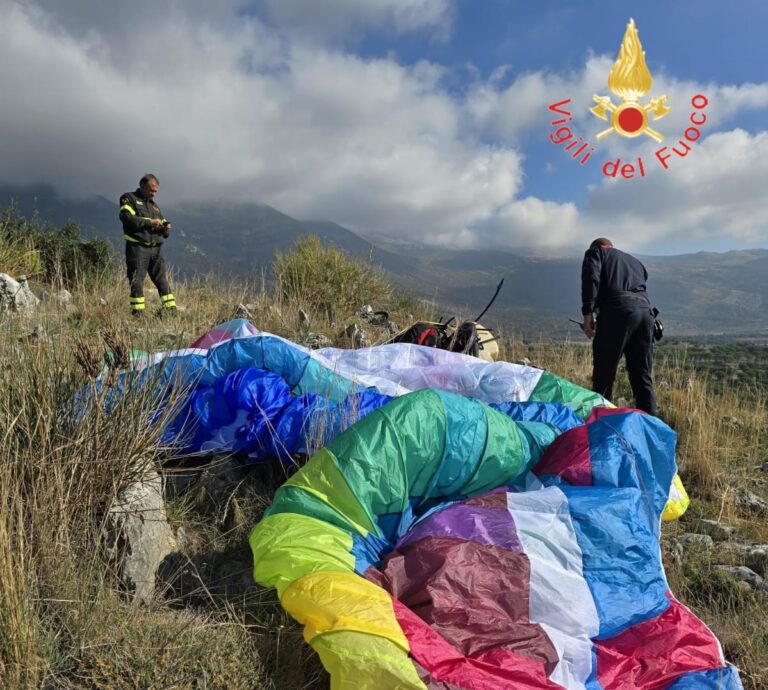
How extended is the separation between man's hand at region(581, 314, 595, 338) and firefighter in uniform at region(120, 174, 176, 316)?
4.48 m

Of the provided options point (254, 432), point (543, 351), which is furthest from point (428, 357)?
point (543, 351)

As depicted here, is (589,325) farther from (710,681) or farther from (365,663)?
(365,663)

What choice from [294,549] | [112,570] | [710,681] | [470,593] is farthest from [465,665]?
[112,570]

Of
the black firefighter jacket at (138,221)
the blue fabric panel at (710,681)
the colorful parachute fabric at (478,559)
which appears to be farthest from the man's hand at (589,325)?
the black firefighter jacket at (138,221)

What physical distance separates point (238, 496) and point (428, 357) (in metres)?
2.06

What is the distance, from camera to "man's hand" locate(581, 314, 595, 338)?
14.1 feet

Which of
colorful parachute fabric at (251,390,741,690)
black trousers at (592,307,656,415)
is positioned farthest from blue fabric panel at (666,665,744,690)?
black trousers at (592,307,656,415)

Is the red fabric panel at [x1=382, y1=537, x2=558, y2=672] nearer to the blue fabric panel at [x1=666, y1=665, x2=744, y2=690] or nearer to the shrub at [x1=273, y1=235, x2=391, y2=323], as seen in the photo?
the blue fabric panel at [x1=666, y1=665, x2=744, y2=690]

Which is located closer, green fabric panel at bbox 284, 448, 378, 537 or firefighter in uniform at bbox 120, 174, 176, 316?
green fabric panel at bbox 284, 448, 378, 537

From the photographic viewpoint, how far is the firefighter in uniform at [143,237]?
6.07 meters

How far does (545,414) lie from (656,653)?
1.38 meters

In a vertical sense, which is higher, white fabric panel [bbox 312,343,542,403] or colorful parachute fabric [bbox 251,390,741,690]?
white fabric panel [bbox 312,343,542,403]

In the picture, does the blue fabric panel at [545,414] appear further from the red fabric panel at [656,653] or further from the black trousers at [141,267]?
the black trousers at [141,267]

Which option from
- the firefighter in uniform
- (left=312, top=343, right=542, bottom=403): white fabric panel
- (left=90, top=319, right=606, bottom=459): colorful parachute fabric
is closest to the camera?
Answer: (left=90, top=319, right=606, bottom=459): colorful parachute fabric
